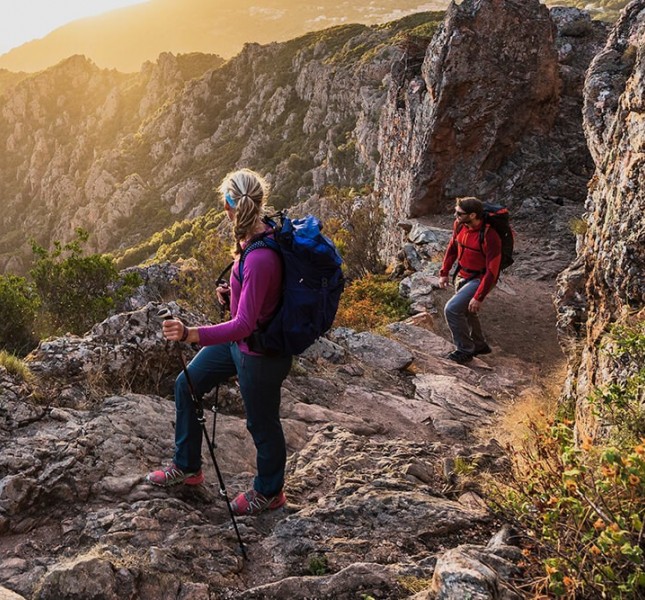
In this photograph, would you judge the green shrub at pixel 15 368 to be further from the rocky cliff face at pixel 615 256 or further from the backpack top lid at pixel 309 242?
the rocky cliff face at pixel 615 256

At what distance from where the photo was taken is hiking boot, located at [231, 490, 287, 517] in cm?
396

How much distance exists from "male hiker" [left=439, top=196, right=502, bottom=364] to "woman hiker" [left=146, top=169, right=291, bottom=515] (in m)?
4.45

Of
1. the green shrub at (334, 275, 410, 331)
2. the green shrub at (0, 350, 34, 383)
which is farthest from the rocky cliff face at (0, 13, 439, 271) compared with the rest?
the green shrub at (0, 350, 34, 383)

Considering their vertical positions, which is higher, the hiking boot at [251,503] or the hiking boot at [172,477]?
the hiking boot at [172,477]

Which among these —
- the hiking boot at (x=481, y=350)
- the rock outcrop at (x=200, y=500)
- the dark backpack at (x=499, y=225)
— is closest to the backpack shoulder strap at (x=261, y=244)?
the rock outcrop at (x=200, y=500)

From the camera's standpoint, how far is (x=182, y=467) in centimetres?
407

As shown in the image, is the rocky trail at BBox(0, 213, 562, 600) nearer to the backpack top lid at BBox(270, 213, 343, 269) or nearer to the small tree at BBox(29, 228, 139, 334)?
the backpack top lid at BBox(270, 213, 343, 269)

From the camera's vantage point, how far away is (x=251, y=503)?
3.97 metres

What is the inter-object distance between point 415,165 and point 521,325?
9914 millimetres

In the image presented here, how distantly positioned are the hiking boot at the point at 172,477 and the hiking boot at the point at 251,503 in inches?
14.2

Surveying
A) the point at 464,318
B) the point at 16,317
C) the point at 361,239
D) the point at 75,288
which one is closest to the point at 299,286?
the point at 464,318

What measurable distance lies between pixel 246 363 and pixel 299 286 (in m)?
0.67

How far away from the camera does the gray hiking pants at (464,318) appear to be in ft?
26.5

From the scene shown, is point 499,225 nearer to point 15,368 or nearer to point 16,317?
point 15,368
